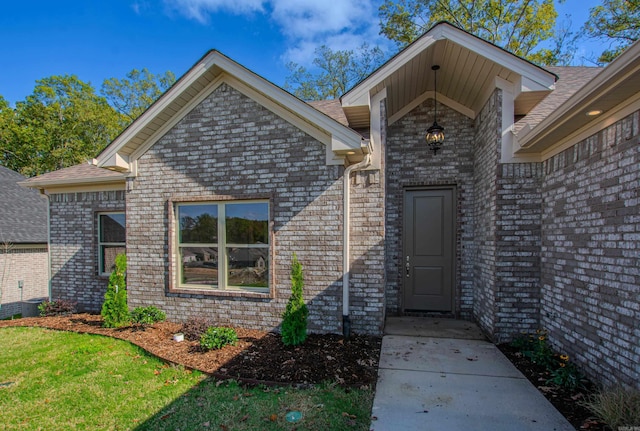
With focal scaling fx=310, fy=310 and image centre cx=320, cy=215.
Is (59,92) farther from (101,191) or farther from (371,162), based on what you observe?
(371,162)

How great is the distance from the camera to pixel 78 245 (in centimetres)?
757

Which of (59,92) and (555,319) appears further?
(59,92)

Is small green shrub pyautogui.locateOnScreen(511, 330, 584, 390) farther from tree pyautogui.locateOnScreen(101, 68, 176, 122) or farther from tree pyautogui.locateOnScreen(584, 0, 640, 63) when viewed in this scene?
tree pyautogui.locateOnScreen(101, 68, 176, 122)

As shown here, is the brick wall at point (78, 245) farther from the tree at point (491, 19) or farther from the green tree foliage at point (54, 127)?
the green tree foliage at point (54, 127)

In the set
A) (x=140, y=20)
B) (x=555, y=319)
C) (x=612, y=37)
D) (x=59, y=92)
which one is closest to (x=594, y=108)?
(x=555, y=319)

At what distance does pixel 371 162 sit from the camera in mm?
5207

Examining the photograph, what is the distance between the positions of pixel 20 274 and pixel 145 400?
11.6 m

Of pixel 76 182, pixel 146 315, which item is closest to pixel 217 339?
pixel 146 315

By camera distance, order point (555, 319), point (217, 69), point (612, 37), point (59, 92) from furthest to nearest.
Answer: point (59, 92) < point (612, 37) < point (217, 69) < point (555, 319)

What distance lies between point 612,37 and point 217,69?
15.7 metres

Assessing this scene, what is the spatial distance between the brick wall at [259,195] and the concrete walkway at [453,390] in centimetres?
102

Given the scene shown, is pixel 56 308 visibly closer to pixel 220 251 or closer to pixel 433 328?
pixel 220 251

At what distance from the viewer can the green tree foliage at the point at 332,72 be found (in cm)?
1702

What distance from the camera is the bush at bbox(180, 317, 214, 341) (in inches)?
200
